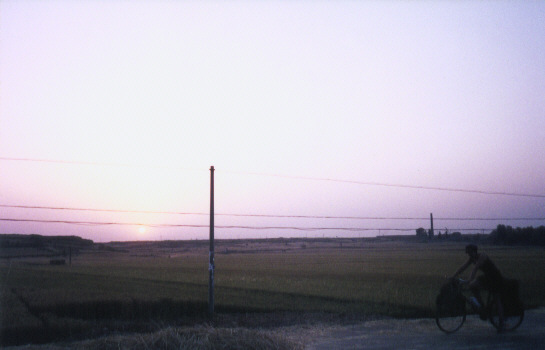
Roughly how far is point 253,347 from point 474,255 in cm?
594

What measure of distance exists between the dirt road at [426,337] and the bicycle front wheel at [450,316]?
193 mm

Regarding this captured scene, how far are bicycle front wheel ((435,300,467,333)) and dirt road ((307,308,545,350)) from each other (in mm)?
193

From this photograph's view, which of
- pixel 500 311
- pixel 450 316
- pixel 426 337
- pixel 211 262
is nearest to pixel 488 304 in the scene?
pixel 500 311

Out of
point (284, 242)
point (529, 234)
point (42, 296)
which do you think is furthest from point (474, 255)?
point (284, 242)

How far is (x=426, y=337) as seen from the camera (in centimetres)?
1173

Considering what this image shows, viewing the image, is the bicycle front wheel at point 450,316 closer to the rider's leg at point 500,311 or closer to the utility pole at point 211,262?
the rider's leg at point 500,311

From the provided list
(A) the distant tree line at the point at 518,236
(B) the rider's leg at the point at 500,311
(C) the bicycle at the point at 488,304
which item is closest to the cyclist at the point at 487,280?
(B) the rider's leg at the point at 500,311

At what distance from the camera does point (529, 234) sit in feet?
255

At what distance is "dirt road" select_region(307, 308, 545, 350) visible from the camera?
1066 centimetres

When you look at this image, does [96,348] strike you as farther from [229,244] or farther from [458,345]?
[229,244]

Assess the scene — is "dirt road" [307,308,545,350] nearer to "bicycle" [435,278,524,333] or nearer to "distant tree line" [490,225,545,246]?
"bicycle" [435,278,524,333]

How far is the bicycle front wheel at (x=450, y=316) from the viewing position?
11891 millimetres

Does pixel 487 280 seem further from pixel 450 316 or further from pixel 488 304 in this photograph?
pixel 450 316

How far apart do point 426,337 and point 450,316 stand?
987 millimetres
